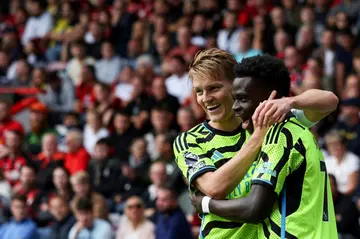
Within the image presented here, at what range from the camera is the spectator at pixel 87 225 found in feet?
31.4

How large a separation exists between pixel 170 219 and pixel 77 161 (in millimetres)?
3091

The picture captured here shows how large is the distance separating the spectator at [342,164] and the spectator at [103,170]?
3.01 metres

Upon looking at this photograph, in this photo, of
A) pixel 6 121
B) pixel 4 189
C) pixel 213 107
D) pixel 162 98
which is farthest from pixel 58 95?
pixel 213 107

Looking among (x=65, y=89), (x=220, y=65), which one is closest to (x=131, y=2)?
(x=65, y=89)

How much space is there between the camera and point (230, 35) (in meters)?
13.8

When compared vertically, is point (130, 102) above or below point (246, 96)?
below

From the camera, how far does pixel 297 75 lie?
11539mm

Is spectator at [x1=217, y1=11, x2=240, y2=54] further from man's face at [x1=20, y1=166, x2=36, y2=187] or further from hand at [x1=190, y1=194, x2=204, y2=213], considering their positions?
hand at [x1=190, y1=194, x2=204, y2=213]

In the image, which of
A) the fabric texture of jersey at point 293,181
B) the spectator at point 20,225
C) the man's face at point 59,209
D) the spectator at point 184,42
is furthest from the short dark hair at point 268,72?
the spectator at point 184,42

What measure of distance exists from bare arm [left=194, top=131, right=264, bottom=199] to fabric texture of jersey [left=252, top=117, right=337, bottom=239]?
108mm

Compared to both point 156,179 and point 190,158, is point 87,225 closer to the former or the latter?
point 156,179

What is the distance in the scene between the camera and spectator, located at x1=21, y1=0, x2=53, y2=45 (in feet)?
58.4

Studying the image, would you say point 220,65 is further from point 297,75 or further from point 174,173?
point 297,75

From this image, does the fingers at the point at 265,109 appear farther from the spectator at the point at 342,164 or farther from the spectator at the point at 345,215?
the spectator at the point at 342,164
